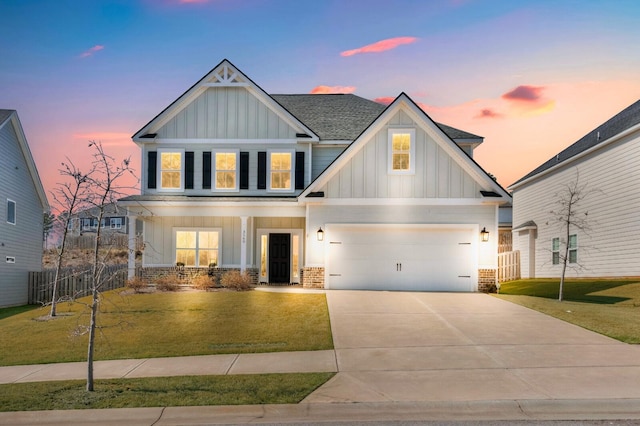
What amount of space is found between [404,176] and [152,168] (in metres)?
11.1

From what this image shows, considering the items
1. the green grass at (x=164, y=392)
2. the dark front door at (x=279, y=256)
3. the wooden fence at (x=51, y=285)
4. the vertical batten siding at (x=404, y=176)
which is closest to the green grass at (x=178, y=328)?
the green grass at (x=164, y=392)

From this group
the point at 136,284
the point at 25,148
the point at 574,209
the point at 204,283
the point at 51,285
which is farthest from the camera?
the point at 574,209

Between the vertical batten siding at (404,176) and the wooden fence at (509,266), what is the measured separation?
577 inches

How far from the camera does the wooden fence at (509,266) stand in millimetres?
36031

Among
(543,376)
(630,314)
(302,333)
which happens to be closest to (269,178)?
(302,333)

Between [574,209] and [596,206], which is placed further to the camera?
[574,209]

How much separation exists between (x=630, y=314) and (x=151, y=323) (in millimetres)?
13252

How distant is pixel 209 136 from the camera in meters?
26.4

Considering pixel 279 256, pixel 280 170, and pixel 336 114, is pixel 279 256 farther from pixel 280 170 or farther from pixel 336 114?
pixel 336 114

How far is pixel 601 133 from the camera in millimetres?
29031

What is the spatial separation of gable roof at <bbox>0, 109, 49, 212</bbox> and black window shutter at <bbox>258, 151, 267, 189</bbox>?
35.1ft

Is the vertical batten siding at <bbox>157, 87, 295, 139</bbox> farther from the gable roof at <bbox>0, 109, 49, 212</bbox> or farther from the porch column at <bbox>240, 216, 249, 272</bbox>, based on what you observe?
the gable roof at <bbox>0, 109, 49, 212</bbox>

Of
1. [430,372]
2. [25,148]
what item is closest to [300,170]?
[25,148]

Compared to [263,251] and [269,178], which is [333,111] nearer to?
[269,178]
